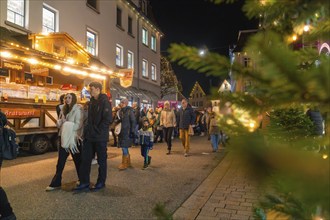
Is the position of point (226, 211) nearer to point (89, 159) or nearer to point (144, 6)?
point (89, 159)

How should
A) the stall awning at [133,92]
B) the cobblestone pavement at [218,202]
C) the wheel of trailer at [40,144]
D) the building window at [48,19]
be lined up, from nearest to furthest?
the cobblestone pavement at [218,202], the wheel of trailer at [40,144], the building window at [48,19], the stall awning at [133,92]

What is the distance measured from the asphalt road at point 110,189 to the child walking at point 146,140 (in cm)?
25

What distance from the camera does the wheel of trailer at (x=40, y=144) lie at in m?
10.3

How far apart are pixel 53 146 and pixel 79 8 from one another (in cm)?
931

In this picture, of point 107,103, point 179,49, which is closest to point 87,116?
point 107,103

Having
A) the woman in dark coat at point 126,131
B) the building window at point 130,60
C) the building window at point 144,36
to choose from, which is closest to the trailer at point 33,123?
the woman in dark coat at point 126,131

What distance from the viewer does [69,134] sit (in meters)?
5.62

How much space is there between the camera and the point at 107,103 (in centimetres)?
595

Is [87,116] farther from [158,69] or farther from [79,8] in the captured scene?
[158,69]

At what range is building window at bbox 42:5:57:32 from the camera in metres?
14.5

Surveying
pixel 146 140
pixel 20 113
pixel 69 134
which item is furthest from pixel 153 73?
pixel 69 134

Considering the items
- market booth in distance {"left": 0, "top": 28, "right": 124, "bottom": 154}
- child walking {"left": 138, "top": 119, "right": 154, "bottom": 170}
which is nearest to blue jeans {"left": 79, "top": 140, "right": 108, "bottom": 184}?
child walking {"left": 138, "top": 119, "right": 154, "bottom": 170}

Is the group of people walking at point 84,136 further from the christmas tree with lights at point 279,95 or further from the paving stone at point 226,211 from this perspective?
the christmas tree with lights at point 279,95

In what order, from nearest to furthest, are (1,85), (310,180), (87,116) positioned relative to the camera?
(310,180), (87,116), (1,85)
